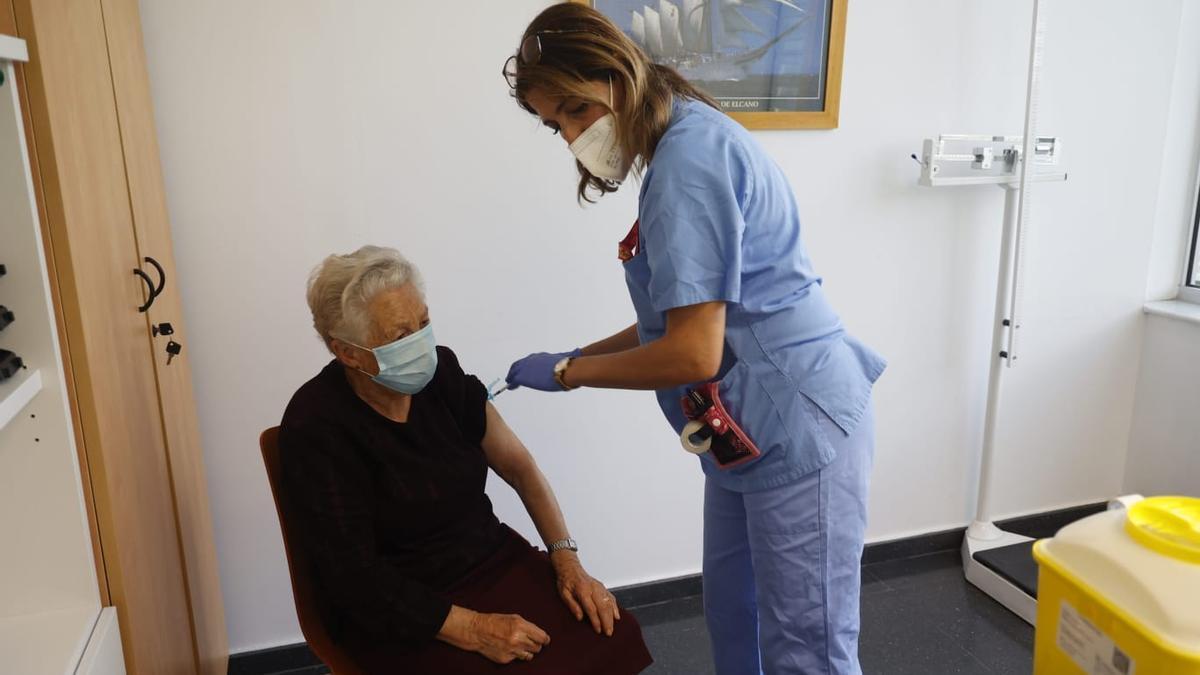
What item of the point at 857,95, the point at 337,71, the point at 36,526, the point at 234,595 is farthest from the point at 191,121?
the point at 857,95

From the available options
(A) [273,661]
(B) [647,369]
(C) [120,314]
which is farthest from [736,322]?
(A) [273,661]

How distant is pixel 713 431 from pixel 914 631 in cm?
132

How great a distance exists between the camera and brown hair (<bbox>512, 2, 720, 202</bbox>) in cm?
127

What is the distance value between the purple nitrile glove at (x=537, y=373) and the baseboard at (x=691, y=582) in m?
1.10

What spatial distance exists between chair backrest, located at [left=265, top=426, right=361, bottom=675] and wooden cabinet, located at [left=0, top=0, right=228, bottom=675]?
0.69ft

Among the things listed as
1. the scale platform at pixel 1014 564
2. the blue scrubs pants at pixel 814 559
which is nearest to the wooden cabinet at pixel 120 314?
the blue scrubs pants at pixel 814 559

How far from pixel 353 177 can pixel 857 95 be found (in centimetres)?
132

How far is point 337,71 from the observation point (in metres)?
1.88

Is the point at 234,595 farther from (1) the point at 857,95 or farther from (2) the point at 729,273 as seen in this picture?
(1) the point at 857,95

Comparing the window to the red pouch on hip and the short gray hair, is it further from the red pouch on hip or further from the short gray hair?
the short gray hair

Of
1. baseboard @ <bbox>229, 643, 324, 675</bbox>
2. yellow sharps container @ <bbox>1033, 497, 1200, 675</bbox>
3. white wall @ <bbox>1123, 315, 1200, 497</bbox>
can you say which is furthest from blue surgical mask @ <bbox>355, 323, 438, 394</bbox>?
white wall @ <bbox>1123, 315, 1200, 497</bbox>

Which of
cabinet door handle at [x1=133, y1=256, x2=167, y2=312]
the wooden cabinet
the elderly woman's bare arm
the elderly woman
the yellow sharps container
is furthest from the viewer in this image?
the elderly woman's bare arm

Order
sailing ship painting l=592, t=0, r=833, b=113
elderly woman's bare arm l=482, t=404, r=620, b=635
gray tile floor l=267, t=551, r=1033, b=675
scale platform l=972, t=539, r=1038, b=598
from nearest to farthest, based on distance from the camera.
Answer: elderly woman's bare arm l=482, t=404, r=620, b=635 < sailing ship painting l=592, t=0, r=833, b=113 < gray tile floor l=267, t=551, r=1033, b=675 < scale platform l=972, t=539, r=1038, b=598

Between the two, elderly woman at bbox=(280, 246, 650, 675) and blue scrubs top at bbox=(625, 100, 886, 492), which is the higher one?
blue scrubs top at bbox=(625, 100, 886, 492)
